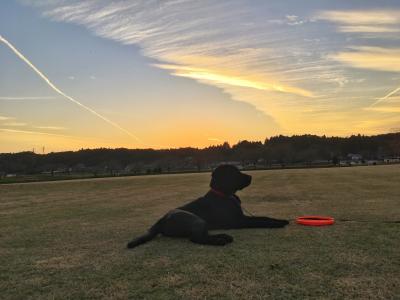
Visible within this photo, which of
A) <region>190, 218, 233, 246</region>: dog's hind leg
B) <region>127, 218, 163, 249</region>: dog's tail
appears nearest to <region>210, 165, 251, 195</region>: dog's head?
<region>190, 218, 233, 246</region>: dog's hind leg

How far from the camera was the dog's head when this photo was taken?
8.17 m

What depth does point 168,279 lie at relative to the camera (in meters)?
4.84

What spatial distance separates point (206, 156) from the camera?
132 metres

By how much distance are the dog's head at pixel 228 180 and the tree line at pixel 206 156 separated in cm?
9781

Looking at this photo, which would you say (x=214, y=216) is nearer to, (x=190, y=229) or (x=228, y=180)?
(x=228, y=180)

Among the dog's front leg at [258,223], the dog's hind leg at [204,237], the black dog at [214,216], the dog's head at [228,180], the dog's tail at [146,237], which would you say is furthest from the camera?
the dog's head at [228,180]

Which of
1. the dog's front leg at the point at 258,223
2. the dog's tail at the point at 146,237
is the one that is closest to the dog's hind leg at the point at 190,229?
the dog's tail at the point at 146,237

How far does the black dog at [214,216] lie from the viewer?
6.97 meters

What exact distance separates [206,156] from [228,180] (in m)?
124

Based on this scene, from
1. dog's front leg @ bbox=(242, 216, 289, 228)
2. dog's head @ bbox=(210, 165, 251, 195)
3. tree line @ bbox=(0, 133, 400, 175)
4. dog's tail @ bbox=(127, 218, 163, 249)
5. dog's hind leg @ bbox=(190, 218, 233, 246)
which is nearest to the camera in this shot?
dog's hind leg @ bbox=(190, 218, 233, 246)

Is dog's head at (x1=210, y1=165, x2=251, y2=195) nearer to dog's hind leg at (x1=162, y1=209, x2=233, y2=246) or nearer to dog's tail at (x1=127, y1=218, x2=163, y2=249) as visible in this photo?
dog's hind leg at (x1=162, y1=209, x2=233, y2=246)

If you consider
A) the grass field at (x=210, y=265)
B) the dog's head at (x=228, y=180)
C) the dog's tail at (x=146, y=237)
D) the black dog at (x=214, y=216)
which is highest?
the dog's head at (x=228, y=180)

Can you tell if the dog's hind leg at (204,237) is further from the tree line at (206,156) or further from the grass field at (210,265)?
the tree line at (206,156)

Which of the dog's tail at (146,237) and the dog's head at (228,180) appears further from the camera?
the dog's head at (228,180)
